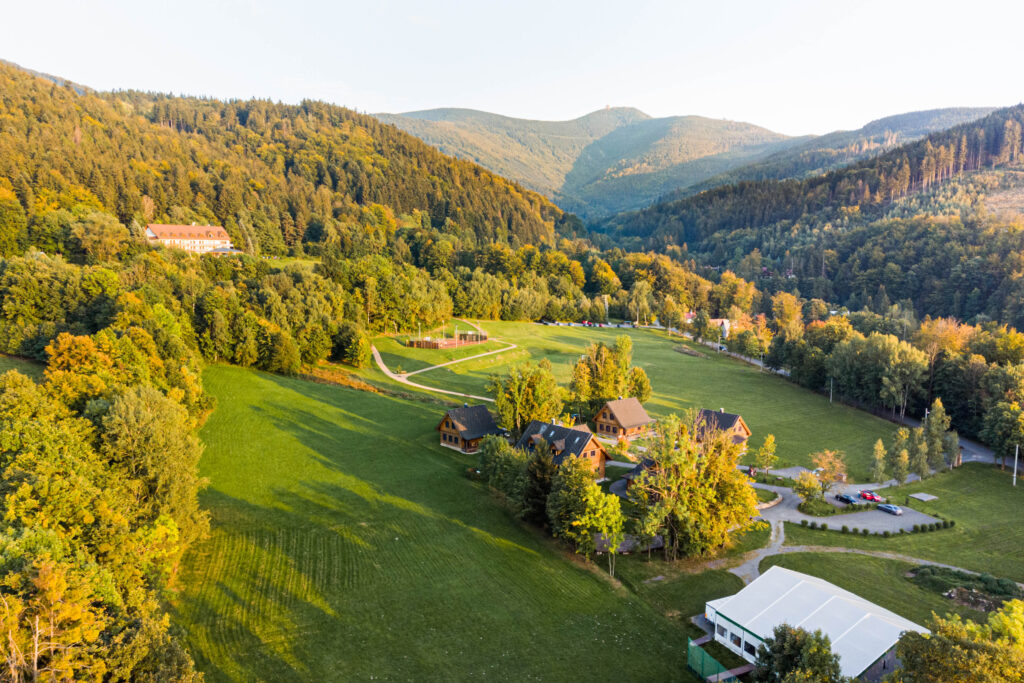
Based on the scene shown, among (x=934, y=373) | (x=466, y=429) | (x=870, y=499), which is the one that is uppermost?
(x=934, y=373)

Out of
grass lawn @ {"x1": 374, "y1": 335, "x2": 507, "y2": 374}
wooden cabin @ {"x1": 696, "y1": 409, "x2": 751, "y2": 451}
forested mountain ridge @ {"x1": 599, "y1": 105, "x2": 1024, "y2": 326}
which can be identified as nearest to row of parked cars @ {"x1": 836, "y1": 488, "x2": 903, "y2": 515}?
wooden cabin @ {"x1": 696, "y1": 409, "x2": 751, "y2": 451}

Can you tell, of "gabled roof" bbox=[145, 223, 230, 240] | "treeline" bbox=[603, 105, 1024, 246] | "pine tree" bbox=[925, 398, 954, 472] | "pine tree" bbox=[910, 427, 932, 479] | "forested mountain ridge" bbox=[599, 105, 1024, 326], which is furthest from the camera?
Answer: "treeline" bbox=[603, 105, 1024, 246]

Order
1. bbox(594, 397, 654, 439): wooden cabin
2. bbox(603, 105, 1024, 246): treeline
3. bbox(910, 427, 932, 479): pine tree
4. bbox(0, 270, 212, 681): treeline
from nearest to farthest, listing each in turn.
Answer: bbox(0, 270, 212, 681): treeline → bbox(910, 427, 932, 479): pine tree → bbox(594, 397, 654, 439): wooden cabin → bbox(603, 105, 1024, 246): treeline

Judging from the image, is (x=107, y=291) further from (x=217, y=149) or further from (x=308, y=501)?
(x=217, y=149)

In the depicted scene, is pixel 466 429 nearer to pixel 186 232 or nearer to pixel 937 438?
pixel 937 438

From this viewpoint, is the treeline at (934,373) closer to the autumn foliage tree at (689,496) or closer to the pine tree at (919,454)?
the pine tree at (919,454)

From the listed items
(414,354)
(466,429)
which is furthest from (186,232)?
(466,429)

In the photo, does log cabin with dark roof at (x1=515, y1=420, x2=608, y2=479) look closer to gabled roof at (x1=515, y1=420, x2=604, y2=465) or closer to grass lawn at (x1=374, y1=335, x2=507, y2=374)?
gabled roof at (x1=515, y1=420, x2=604, y2=465)

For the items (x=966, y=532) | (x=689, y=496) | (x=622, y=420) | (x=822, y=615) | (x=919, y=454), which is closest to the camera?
(x=822, y=615)
